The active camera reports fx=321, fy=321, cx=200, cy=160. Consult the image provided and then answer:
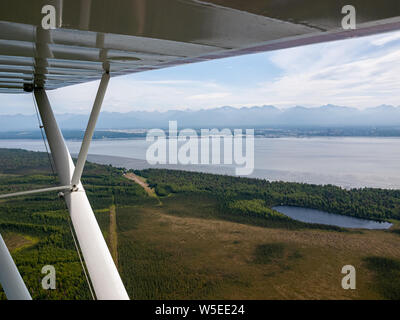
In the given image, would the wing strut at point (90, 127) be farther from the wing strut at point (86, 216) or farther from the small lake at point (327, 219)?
the small lake at point (327, 219)

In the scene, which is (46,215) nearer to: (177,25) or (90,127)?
(90,127)

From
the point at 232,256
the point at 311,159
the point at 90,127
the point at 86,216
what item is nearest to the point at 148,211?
the point at 232,256

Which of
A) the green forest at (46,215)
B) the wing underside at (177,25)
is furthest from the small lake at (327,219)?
the wing underside at (177,25)

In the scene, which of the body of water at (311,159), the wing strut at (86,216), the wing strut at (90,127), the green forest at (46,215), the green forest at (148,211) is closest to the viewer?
the wing strut at (86,216)

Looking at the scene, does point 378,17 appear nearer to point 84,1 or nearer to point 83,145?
point 84,1

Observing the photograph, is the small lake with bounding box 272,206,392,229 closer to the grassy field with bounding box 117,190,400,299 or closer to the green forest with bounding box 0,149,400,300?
the green forest with bounding box 0,149,400,300
